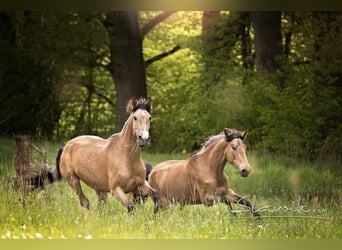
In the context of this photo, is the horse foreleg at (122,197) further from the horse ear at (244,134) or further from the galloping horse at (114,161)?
the horse ear at (244,134)

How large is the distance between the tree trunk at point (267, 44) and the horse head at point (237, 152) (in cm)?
66

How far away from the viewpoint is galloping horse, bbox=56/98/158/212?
6062 mm

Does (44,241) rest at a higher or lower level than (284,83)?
lower

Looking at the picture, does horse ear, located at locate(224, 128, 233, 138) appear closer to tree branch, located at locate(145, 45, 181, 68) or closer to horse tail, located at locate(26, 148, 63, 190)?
tree branch, located at locate(145, 45, 181, 68)

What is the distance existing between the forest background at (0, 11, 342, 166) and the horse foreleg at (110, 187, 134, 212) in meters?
0.45

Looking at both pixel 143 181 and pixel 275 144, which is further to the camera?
pixel 275 144

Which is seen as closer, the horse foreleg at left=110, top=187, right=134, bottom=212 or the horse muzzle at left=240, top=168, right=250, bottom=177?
the horse foreleg at left=110, top=187, right=134, bottom=212

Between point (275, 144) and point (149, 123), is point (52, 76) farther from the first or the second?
point (275, 144)

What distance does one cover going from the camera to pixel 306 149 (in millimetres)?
6410

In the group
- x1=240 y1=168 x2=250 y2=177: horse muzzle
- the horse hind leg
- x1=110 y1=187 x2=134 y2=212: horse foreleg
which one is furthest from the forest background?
x1=110 y1=187 x2=134 y2=212: horse foreleg

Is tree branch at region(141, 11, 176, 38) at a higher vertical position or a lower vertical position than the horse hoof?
higher

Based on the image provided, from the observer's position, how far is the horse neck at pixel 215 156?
6.14m

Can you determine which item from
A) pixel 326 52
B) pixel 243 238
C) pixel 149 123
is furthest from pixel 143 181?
pixel 326 52

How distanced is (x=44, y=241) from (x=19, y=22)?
175cm
